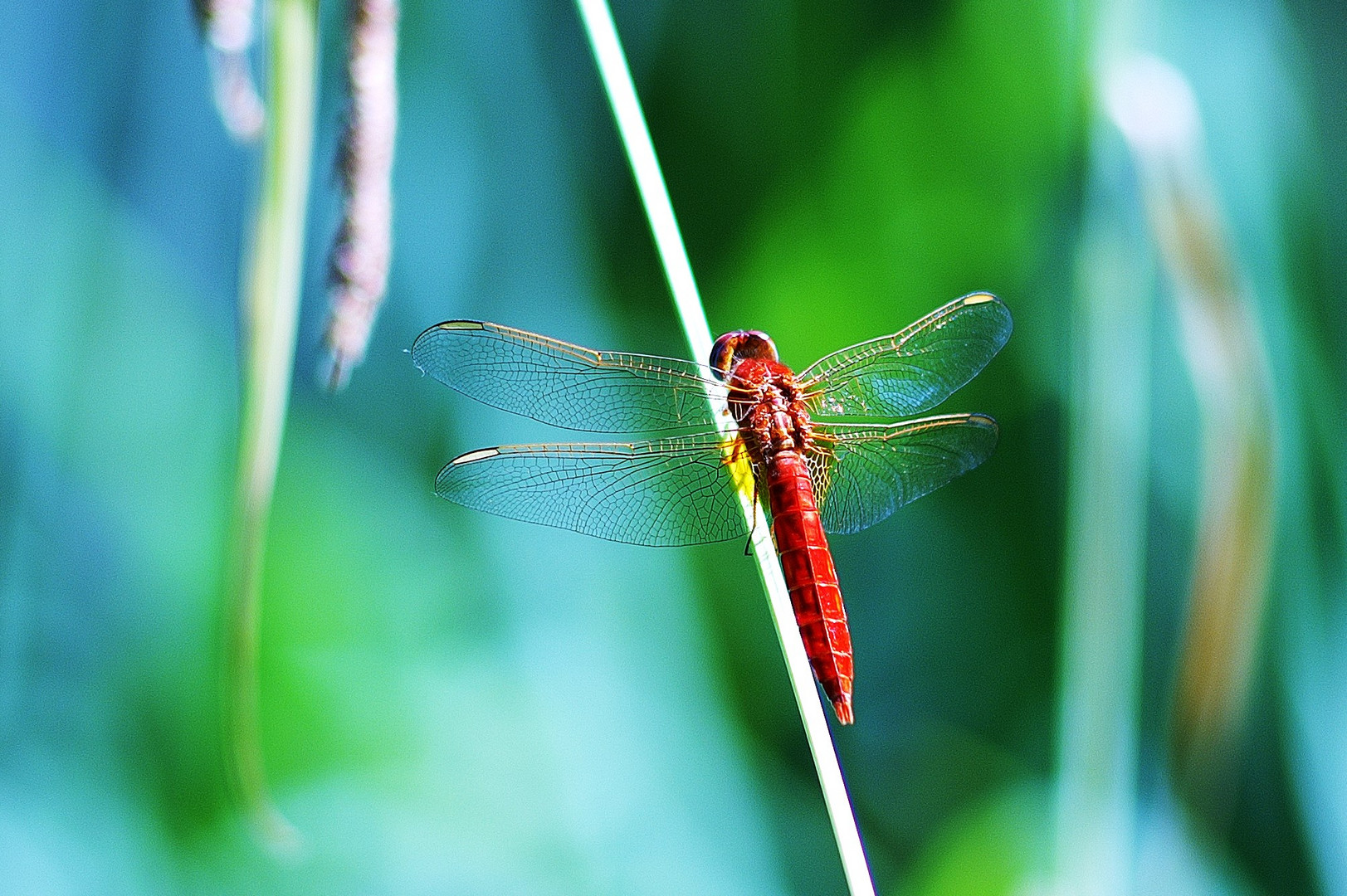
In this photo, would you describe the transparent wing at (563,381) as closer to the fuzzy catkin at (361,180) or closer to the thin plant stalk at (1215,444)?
the fuzzy catkin at (361,180)

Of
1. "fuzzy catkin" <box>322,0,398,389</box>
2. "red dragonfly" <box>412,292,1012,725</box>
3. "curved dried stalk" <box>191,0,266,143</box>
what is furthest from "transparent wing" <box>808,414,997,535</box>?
"curved dried stalk" <box>191,0,266,143</box>

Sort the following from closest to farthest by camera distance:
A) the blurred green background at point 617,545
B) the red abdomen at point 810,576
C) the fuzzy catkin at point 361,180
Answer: the fuzzy catkin at point 361,180 < the red abdomen at point 810,576 < the blurred green background at point 617,545

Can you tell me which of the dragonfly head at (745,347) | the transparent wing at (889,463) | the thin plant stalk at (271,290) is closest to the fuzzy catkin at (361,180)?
the thin plant stalk at (271,290)

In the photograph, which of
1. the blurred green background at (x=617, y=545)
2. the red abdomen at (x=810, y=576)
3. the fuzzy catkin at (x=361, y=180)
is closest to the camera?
the fuzzy catkin at (x=361, y=180)

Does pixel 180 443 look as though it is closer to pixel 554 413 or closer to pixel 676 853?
pixel 554 413

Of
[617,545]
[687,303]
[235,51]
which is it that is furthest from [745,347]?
[235,51]

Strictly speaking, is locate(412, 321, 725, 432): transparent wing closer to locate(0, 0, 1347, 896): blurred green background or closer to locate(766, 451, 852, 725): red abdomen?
locate(766, 451, 852, 725): red abdomen

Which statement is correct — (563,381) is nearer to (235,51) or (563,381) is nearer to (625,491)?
(625,491)
